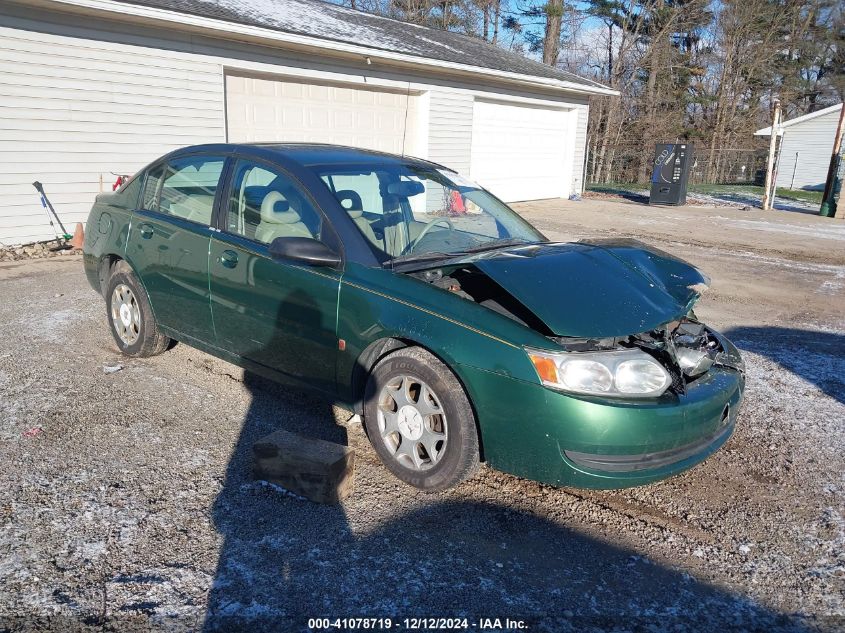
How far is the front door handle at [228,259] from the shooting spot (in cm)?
408

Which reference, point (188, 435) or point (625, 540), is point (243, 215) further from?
point (625, 540)

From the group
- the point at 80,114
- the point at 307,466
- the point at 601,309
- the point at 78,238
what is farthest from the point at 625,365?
the point at 80,114

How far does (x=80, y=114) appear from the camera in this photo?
940 centimetres

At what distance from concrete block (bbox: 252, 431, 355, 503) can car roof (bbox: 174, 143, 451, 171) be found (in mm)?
1642

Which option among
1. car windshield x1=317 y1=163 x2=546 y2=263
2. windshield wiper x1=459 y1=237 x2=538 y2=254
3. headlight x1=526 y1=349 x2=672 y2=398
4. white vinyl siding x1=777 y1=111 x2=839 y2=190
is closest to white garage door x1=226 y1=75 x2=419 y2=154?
car windshield x1=317 y1=163 x2=546 y2=263

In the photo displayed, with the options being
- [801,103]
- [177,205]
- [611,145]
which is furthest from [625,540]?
[801,103]

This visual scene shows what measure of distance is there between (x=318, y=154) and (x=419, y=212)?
2.40 ft

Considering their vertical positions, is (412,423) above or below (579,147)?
below

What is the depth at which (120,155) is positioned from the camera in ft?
32.5

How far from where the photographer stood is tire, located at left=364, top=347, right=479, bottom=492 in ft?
10.4

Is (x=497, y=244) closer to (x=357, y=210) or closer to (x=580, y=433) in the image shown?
(x=357, y=210)

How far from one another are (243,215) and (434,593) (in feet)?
8.28

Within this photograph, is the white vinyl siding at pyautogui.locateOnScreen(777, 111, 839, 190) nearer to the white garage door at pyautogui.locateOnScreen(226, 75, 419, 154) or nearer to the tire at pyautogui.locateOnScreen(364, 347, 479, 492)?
the white garage door at pyautogui.locateOnScreen(226, 75, 419, 154)

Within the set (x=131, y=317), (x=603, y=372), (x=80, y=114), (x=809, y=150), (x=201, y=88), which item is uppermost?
(x=809, y=150)
